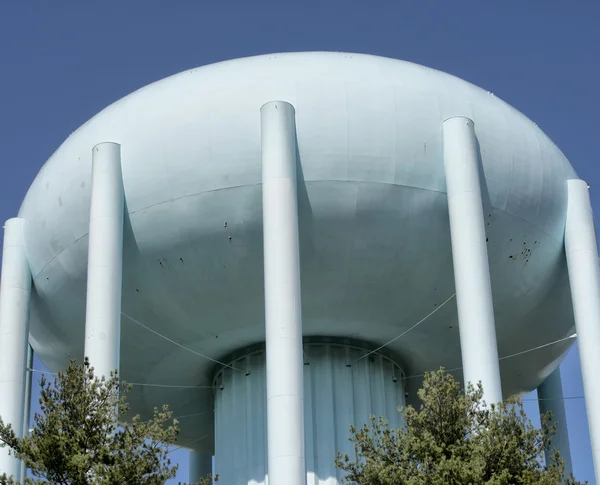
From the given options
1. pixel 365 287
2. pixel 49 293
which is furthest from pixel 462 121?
pixel 49 293

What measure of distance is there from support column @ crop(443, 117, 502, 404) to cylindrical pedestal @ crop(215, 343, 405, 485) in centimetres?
470

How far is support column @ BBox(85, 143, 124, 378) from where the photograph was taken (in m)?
17.0

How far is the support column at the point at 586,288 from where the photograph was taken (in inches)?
725

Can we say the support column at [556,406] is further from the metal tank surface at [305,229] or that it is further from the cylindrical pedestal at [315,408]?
the cylindrical pedestal at [315,408]

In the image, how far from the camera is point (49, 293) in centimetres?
2017

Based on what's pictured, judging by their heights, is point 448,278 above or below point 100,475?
above

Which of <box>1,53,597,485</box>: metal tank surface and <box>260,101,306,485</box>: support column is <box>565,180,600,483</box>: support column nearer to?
<box>1,53,597,485</box>: metal tank surface

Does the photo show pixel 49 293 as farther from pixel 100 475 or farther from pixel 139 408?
pixel 100 475

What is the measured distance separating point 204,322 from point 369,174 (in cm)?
455

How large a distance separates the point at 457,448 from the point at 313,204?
548cm

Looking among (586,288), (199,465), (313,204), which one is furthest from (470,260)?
(199,465)

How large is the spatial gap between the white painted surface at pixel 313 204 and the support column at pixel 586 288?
328mm

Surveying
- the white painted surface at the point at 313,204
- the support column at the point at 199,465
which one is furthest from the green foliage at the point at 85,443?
the support column at the point at 199,465

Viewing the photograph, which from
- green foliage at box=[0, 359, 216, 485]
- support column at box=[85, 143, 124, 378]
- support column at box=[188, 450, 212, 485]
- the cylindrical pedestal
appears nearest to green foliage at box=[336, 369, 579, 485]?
green foliage at box=[0, 359, 216, 485]
